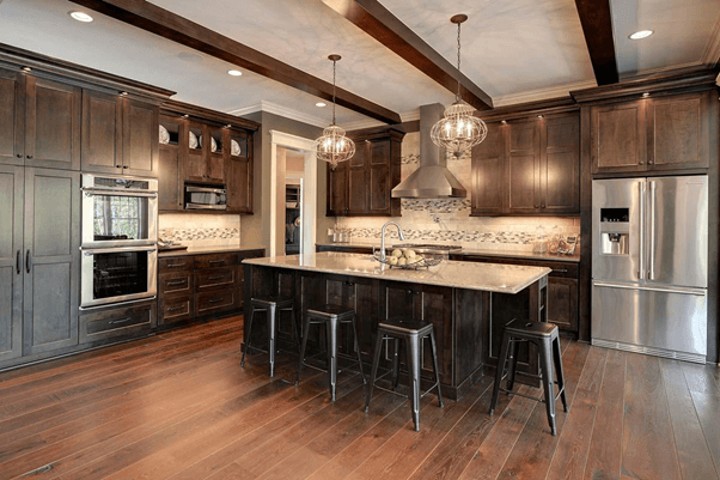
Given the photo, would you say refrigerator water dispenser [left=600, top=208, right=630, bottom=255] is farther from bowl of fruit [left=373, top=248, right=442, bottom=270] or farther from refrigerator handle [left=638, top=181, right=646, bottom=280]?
bowl of fruit [left=373, top=248, right=442, bottom=270]

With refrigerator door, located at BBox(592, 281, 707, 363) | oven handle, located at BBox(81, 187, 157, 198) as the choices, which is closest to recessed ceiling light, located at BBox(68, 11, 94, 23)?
oven handle, located at BBox(81, 187, 157, 198)

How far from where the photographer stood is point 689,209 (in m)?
3.73

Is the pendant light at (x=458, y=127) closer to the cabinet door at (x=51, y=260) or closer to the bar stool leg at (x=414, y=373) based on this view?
the bar stool leg at (x=414, y=373)

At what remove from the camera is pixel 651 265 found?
389cm

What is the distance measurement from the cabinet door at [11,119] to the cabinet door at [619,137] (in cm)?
541

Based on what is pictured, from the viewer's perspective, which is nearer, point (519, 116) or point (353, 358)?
point (353, 358)

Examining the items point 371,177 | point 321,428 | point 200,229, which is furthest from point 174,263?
Answer: point 371,177

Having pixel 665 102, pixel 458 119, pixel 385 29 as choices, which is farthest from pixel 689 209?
pixel 385 29

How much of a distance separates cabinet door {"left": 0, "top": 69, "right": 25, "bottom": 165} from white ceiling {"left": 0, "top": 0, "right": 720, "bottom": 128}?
509 mm

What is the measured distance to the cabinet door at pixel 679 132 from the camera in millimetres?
3691

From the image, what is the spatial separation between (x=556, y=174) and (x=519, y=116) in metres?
0.86

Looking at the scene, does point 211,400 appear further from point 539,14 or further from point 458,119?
point 539,14

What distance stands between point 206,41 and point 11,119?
5.81ft

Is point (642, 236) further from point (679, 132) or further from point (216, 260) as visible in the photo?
point (216, 260)
